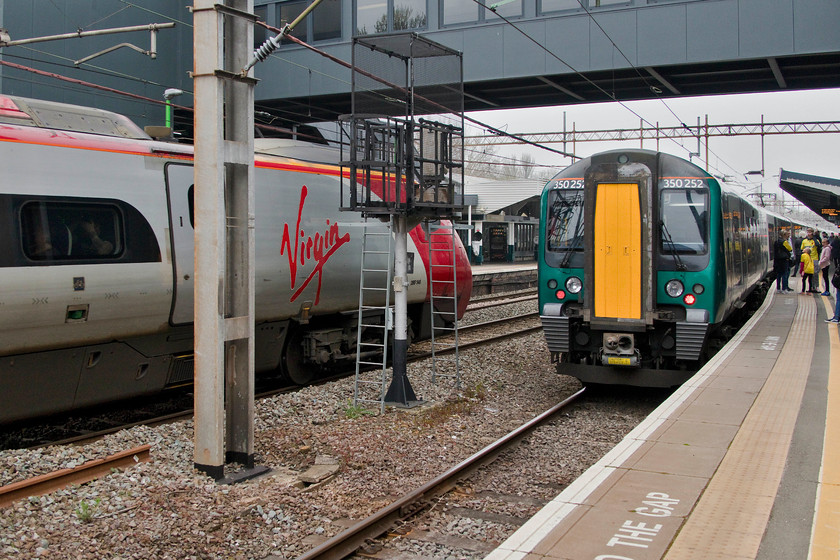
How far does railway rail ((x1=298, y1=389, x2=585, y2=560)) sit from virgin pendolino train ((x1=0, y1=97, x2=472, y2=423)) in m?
3.83

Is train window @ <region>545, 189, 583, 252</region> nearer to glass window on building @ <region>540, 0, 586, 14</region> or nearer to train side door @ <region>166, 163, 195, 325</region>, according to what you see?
train side door @ <region>166, 163, 195, 325</region>

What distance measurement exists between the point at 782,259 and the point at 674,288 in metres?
16.4

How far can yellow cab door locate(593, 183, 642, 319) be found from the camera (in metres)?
9.73

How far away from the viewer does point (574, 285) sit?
10.3 metres

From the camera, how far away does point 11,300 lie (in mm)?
7172

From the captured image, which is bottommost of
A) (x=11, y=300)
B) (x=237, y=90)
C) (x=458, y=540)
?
(x=458, y=540)

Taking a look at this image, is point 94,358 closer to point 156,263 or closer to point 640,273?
point 156,263

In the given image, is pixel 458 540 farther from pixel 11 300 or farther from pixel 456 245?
pixel 456 245

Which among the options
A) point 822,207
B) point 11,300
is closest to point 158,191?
point 11,300

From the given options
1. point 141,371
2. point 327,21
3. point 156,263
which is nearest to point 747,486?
point 156,263

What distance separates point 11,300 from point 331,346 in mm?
5372

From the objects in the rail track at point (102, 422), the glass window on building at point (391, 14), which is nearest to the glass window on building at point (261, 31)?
the glass window on building at point (391, 14)

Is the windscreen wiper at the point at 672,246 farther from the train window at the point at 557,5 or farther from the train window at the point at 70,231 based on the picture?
the train window at the point at 557,5

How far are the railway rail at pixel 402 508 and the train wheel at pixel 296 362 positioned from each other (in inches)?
159
